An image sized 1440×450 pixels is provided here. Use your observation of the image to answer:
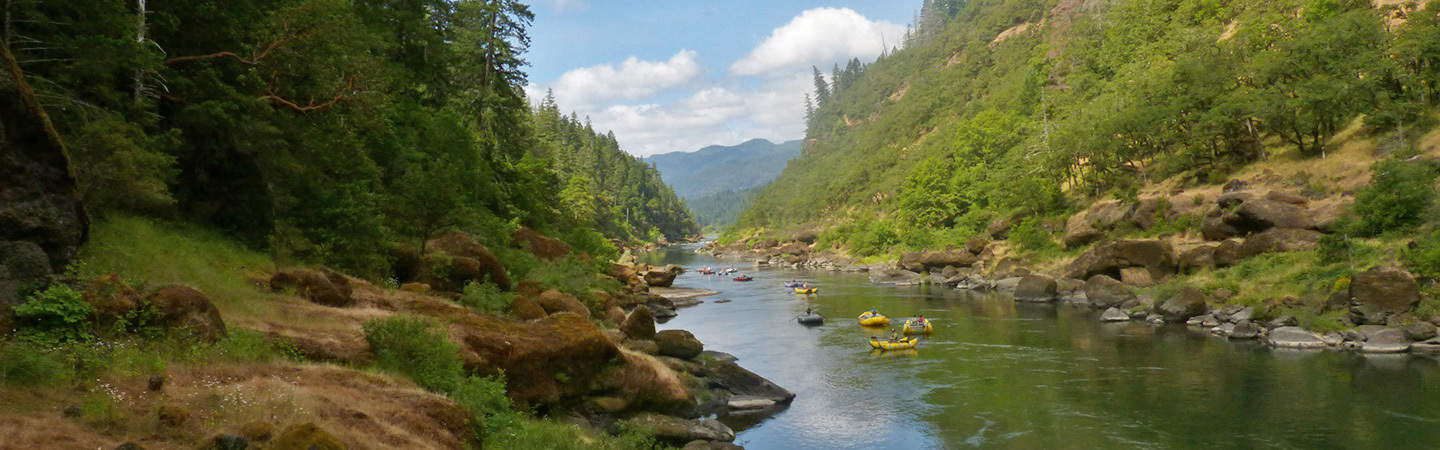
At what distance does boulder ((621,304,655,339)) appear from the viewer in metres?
27.5

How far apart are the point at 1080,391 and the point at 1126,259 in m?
24.5

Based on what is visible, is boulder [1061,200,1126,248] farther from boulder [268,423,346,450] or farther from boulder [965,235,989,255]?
boulder [268,423,346,450]

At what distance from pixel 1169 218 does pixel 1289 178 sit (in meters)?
7.01

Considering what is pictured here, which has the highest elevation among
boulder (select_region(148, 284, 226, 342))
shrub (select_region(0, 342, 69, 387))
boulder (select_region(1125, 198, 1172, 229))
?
boulder (select_region(1125, 198, 1172, 229))

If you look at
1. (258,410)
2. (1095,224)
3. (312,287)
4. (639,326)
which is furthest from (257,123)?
(1095,224)

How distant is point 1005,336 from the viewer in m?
35.8

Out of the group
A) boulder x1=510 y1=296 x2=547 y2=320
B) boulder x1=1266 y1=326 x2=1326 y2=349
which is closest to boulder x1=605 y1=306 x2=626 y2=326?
boulder x1=510 y1=296 x2=547 y2=320

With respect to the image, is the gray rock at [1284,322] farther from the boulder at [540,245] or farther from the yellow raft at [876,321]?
the boulder at [540,245]

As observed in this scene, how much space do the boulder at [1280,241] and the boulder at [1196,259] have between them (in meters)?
2.15

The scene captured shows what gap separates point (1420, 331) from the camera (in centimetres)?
2703

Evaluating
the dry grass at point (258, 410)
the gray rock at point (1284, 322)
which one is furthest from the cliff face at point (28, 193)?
the gray rock at point (1284, 322)

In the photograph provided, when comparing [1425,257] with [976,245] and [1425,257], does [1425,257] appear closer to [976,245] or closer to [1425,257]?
[1425,257]

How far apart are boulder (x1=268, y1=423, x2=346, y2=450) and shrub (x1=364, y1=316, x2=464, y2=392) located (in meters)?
5.01

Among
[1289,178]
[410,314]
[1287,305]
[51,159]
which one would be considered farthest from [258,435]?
[1289,178]
